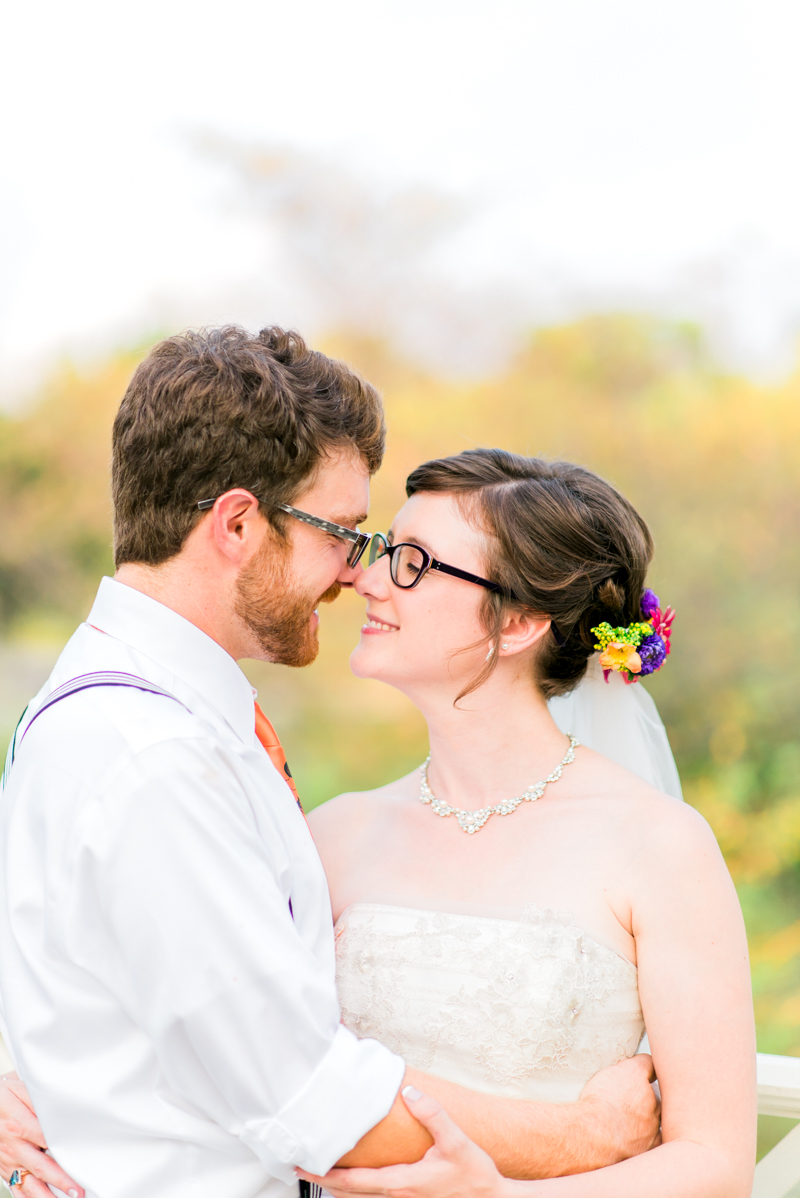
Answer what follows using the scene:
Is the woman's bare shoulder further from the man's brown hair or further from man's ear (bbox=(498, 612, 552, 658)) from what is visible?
the man's brown hair

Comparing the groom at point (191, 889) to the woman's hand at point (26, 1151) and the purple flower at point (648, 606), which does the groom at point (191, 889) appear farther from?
the purple flower at point (648, 606)

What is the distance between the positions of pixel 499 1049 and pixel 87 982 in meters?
0.82

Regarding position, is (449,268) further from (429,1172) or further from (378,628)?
(429,1172)

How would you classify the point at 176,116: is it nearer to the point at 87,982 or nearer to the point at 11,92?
the point at 11,92

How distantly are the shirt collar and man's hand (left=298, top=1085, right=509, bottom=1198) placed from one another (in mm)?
613

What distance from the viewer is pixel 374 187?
27.8 feet

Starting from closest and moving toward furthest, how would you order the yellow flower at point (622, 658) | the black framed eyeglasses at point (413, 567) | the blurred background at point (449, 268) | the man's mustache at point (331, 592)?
the man's mustache at point (331, 592), the black framed eyeglasses at point (413, 567), the yellow flower at point (622, 658), the blurred background at point (449, 268)

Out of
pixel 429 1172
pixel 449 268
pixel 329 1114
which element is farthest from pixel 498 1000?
pixel 449 268

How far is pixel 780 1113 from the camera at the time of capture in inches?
81.3

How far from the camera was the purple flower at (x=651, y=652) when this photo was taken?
2172 mm

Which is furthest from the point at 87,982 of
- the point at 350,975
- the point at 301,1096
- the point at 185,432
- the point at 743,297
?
the point at 743,297

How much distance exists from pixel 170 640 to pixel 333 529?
0.37 meters

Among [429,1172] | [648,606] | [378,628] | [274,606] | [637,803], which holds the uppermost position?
[648,606]

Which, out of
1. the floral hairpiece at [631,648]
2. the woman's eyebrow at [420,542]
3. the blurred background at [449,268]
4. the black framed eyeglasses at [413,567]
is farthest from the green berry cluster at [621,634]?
the blurred background at [449,268]
